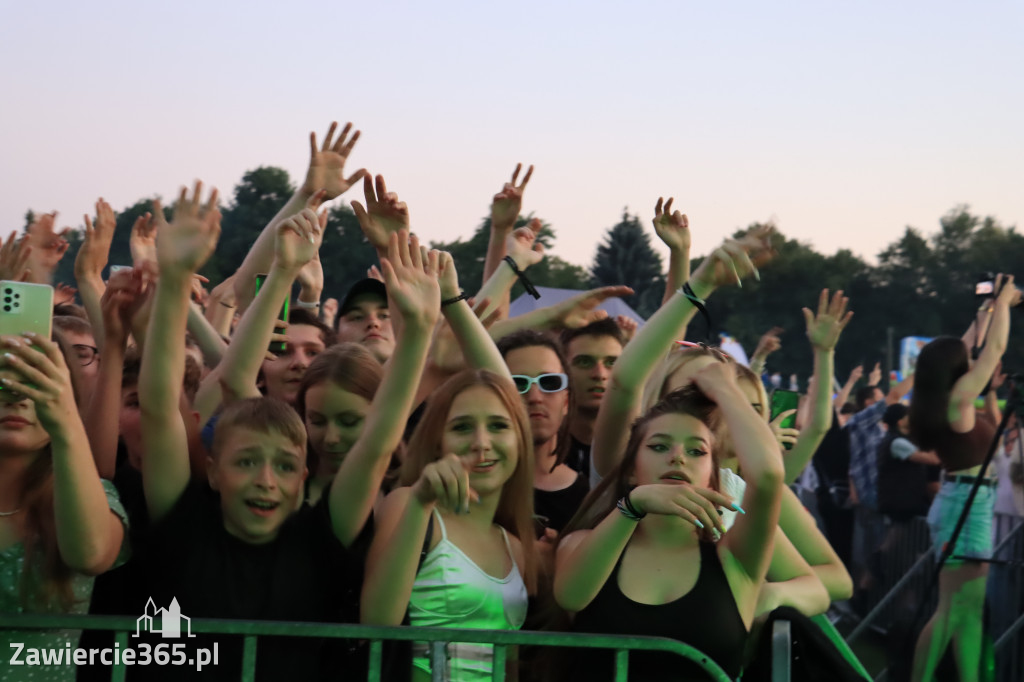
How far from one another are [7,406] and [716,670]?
1.85 m

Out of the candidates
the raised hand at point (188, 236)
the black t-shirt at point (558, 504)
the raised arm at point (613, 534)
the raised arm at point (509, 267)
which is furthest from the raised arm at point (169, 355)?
the raised arm at point (509, 267)

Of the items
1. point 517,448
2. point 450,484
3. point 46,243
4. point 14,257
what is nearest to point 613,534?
point 517,448

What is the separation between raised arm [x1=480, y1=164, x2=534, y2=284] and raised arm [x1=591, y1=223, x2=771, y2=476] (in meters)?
1.22

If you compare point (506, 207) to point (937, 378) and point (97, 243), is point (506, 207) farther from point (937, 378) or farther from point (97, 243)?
point (937, 378)

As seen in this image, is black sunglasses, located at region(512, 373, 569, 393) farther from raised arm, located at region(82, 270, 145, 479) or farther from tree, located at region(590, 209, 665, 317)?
tree, located at region(590, 209, 665, 317)

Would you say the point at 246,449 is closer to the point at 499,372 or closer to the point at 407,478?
the point at 407,478

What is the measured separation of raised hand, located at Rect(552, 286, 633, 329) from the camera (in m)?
4.65

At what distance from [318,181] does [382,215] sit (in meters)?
1.34

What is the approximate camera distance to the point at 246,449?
9.73ft

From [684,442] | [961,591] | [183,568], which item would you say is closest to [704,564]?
[684,442]

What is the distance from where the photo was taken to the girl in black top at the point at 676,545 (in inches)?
113

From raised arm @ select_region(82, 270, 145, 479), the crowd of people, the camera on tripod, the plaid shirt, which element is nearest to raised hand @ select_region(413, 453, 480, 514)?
the crowd of people

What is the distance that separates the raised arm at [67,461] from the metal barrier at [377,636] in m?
0.28

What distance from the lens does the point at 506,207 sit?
16.4 ft
